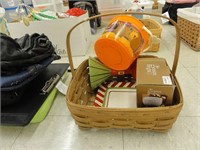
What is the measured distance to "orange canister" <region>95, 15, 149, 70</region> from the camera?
0.54 m

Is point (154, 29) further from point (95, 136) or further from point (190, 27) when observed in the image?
point (95, 136)

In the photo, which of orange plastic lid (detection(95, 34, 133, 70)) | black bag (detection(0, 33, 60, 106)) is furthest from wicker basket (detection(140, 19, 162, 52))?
black bag (detection(0, 33, 60, 106))

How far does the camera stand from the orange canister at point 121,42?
21.3 inches

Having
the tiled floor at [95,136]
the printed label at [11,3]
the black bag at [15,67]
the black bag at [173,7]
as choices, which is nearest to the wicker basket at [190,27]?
the black bag at [173,7]

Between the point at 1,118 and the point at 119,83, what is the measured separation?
1.42 ft

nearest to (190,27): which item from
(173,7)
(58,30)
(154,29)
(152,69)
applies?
(154,29)

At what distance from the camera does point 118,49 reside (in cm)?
55

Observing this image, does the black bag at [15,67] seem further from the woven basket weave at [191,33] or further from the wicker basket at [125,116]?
the woven basket weave at [191,33]

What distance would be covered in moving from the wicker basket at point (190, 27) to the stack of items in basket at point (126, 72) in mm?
421

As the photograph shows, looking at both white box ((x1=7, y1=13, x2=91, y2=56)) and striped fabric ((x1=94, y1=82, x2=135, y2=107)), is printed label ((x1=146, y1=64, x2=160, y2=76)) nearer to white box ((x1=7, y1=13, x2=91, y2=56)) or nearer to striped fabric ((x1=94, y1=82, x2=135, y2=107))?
striped fabric ((x1=94, y1=82, x2=135, y2=107))

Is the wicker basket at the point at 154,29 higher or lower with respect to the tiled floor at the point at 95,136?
higher

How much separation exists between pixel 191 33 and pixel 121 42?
650 mm

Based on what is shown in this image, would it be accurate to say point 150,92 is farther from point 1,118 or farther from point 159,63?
point 1,118

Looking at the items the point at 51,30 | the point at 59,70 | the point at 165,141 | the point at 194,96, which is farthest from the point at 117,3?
the point at 165,141
